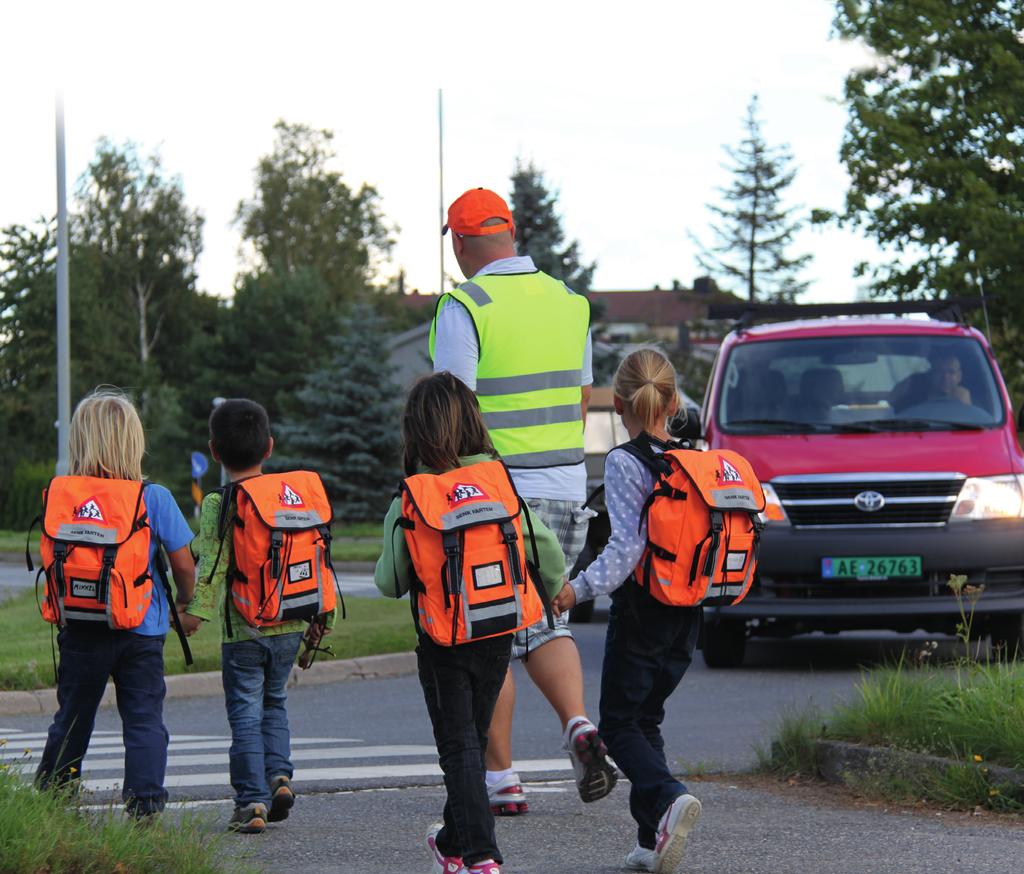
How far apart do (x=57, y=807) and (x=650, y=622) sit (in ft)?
5.78

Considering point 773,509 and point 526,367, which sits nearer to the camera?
point 526,367

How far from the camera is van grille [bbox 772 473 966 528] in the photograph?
10.8m

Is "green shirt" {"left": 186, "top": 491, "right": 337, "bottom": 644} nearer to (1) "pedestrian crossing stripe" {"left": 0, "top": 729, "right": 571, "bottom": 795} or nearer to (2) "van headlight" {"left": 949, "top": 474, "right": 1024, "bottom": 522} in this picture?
(1) "pedestrian crossing stripe" {"left": 0, "top": 729, "right": 571, "bottom": 795}

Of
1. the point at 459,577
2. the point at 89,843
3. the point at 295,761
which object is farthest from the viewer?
the point at 295,761

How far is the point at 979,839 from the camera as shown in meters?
5.57

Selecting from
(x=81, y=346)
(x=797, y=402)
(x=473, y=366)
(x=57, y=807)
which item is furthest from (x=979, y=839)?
(x=81, y=346)

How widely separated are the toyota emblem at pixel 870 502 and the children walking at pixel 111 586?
5813 millimetres

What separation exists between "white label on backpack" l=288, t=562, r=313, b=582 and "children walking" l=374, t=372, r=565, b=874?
1222 mm

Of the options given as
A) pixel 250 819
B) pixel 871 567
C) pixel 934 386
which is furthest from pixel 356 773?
pixel 934 386

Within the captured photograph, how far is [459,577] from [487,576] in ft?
0.25

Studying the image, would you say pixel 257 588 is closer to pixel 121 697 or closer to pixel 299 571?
pixel 299 571

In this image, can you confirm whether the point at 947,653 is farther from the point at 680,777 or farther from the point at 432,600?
the point at 432,600

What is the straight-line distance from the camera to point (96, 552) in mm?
5590

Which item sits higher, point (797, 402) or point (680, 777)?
point (797, 402)
